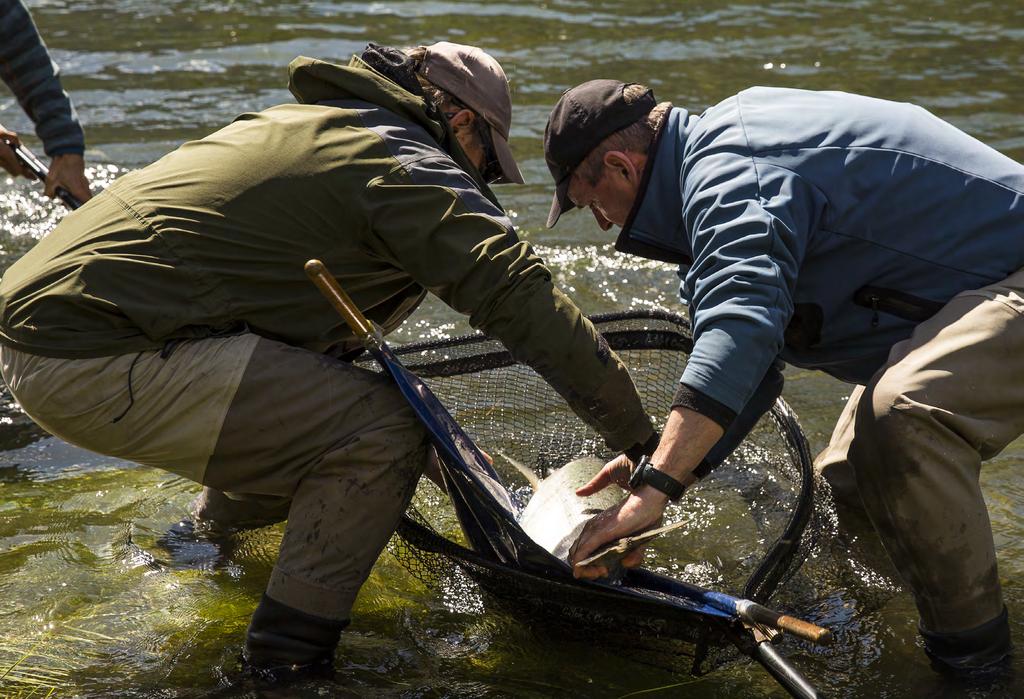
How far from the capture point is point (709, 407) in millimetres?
3143

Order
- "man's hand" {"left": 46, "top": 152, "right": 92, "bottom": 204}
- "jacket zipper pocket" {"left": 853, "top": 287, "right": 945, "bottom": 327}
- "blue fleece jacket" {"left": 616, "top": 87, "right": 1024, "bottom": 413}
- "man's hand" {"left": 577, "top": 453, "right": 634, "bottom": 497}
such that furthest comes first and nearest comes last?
"man's hand" {"left": 46, "top": 152, "right": 92, "bottom": 204}, "man's hand" {"left": 577, "top": 453, "right": 634, "bottom": 497}, "jacket zipper pocket" {"left": 853, "top": 287, "right": 945, "bottom": 327}, "blue fleece jacket" {"left": 616, "top": 87, "right": 1024, "bottom": 413}

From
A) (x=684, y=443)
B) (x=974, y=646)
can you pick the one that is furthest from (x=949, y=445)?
(x=684, y=443)

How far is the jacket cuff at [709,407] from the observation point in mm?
3141

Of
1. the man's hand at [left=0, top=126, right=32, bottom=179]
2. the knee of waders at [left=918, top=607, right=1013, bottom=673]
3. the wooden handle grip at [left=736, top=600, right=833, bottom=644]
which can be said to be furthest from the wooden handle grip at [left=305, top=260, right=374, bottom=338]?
the man's hand at [left=0, top=126, right=32, bottom=179]

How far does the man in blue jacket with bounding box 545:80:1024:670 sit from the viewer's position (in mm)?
3203

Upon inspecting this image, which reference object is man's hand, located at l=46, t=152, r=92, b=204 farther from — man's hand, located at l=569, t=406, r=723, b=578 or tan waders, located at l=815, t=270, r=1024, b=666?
tan waders, located at l=815, t=270, r=1024, b=666

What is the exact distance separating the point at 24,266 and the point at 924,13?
12160 millimetres

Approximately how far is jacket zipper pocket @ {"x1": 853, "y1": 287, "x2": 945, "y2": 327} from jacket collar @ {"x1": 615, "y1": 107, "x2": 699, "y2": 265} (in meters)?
0.56

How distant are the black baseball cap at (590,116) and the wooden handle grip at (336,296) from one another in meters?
0.86

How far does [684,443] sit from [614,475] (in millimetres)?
694

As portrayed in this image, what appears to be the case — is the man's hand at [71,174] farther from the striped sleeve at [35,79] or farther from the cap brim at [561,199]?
the cap brim at [561,199]

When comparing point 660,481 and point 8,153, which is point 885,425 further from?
point 8,153

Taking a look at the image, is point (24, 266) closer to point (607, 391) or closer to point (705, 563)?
point (607, 391)

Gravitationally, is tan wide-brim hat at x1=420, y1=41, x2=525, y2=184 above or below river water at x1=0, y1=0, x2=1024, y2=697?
above
